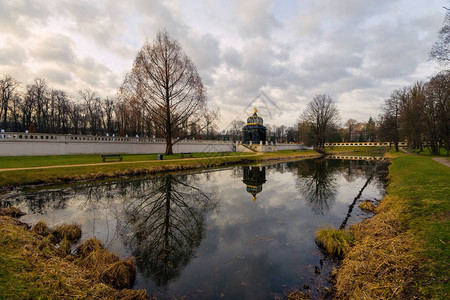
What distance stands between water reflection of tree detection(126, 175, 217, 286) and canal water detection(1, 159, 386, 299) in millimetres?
28

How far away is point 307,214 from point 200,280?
6030 millimetres

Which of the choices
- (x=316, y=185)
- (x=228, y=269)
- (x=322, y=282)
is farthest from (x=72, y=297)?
(x=316, y=185)

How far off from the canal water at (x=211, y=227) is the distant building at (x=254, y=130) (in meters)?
34.7

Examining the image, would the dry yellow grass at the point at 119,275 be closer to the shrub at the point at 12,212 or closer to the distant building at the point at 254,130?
the shrub at the point at 12,212

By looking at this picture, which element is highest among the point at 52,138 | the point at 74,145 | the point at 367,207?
the point at 52,138

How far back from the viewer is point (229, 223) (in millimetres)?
7730

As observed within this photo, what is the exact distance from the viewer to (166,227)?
291 inches

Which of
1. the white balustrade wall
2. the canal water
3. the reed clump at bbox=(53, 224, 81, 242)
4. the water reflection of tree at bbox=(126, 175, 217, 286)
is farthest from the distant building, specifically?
the reed clump at bbox=(53, 224, 81, 242)

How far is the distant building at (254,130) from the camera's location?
1900 inches

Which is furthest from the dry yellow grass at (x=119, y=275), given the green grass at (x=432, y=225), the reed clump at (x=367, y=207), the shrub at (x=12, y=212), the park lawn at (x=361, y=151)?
the park lawn at (x=361, y=151)

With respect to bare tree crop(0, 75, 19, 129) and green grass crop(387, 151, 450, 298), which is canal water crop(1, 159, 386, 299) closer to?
green grass crop(387, 151, 450, 298)

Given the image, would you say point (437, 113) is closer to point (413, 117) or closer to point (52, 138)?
point (413, 117)

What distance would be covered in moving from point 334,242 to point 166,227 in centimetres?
564

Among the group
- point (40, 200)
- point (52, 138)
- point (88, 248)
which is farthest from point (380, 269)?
point (52, 138)
